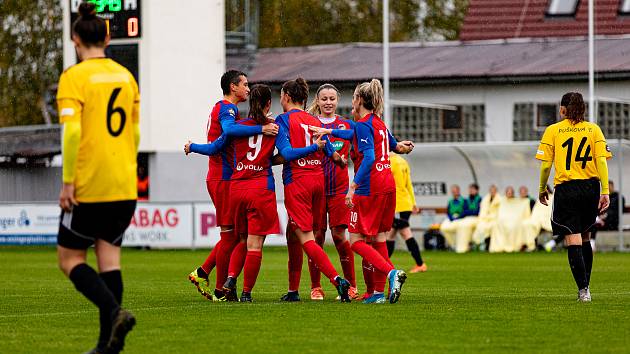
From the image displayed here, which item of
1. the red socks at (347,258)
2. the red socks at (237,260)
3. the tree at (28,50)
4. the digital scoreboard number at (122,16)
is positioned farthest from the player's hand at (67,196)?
the tree at (28,50)

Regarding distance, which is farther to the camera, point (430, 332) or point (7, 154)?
point (7, 154)

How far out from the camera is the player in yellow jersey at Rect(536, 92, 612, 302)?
13109mm

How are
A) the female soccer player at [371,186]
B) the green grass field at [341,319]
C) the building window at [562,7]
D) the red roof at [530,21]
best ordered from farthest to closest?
the building window at [562,7] < the red roof at [530,21] < the female soccer player at [371,186] < the green grass field at [341,319]

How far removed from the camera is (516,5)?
46.4 metres

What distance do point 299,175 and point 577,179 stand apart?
261 cm

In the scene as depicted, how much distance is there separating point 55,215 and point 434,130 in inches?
586

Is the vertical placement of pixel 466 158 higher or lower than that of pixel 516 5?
lower

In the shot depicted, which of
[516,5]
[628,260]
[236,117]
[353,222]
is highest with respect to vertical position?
[516,5]

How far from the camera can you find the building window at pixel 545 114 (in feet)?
135

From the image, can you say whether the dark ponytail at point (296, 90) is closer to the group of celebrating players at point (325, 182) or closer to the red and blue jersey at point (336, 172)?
the group of celebrating players at point (325, 182)

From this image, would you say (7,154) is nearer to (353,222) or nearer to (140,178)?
(140,178)

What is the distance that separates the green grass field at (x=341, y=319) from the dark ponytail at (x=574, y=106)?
1735 millimetres

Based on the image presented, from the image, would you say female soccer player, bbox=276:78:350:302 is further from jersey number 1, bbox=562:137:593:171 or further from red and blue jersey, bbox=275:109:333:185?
jersey number 1, bbox=562:137:593:171

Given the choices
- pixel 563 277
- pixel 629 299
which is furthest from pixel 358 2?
pixel 629 299
